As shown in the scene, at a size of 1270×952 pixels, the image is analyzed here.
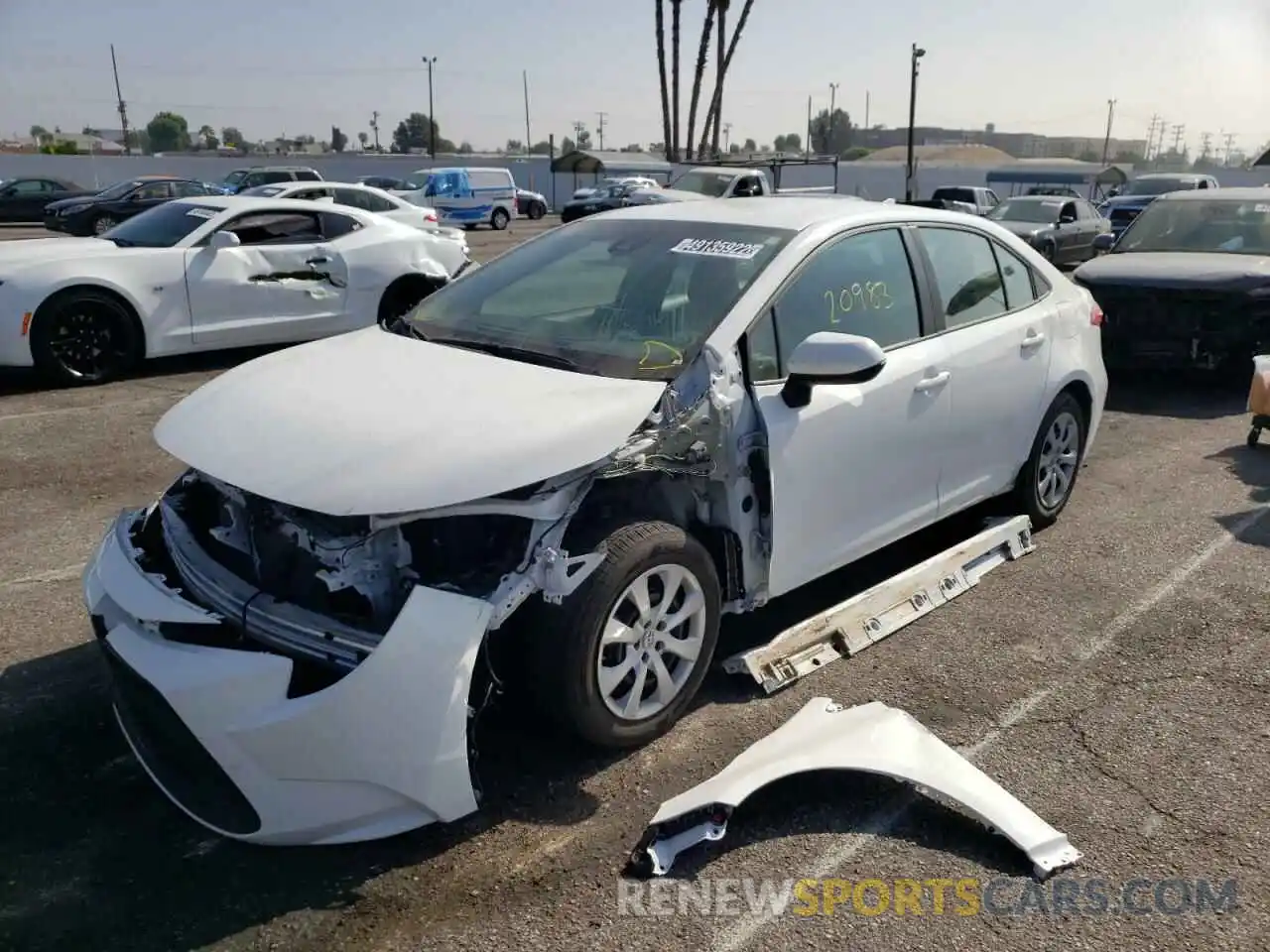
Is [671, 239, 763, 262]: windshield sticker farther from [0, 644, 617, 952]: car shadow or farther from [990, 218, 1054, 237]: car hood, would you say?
[990, 218, 1054, 237]: car hood

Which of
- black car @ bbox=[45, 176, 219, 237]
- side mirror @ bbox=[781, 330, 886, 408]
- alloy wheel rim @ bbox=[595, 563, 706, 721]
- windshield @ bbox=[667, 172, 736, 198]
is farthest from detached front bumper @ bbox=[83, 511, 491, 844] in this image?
black car @ bbox=[45, 176, 219, 237]

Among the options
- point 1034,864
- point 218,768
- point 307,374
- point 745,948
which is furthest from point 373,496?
point 1034,864

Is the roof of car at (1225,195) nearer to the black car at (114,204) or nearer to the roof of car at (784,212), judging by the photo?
the roof of car at (784,212)

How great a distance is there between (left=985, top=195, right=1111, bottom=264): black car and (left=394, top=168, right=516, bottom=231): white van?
56.2ft

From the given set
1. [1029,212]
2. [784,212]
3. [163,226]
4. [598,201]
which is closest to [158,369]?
[163,226]

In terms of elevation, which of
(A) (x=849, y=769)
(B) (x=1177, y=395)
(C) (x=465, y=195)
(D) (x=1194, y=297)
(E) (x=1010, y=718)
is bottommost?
(B) (x=1177, y=395)

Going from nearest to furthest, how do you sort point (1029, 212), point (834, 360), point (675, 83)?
point (834, 360)
point (1029, 212)
point (675, 83)

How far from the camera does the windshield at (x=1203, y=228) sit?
376 inches

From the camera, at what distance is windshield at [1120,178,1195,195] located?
25312 millimetres

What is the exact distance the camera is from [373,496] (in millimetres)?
2811

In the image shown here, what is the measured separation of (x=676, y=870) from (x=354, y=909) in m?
0.84

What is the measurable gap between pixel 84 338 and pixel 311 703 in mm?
7112

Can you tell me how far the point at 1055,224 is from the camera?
19281 millimetres

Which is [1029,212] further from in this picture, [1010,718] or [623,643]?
[623,643]
